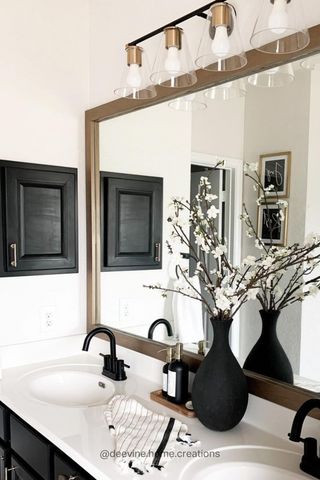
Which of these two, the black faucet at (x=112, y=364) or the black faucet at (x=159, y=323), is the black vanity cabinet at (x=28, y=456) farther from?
the black faucet at (x=159, y=323)

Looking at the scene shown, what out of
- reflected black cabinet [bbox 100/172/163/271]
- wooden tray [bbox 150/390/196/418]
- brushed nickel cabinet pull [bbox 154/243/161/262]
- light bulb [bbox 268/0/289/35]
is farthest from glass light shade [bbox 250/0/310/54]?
wooden tray [bbox 150/390/196/418]

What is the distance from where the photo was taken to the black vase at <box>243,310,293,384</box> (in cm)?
125

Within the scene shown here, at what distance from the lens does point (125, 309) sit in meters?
1.89

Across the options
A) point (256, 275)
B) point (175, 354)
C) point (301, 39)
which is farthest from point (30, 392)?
point (301, 39)

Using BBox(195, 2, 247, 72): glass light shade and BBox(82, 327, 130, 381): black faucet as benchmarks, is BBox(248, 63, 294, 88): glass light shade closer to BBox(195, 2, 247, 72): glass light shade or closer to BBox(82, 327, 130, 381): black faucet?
BBox(195, 2, 247, 72): glass light shade

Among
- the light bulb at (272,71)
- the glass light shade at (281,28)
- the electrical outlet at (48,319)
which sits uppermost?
the glass light shade at (281,28)

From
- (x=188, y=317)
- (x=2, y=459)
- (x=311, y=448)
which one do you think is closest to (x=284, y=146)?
(x=188, y=317)

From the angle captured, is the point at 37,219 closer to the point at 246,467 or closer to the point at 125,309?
the point at 125,309

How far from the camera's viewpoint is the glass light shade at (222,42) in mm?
1171

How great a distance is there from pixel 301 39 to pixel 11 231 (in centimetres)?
133

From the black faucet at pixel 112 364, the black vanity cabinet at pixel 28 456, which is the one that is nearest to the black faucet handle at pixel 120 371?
the black faucet at pixel 112 364

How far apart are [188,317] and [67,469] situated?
65 cm

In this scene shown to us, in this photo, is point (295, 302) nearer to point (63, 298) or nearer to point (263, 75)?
point (263, 75)

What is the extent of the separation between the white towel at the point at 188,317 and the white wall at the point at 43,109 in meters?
0.62
